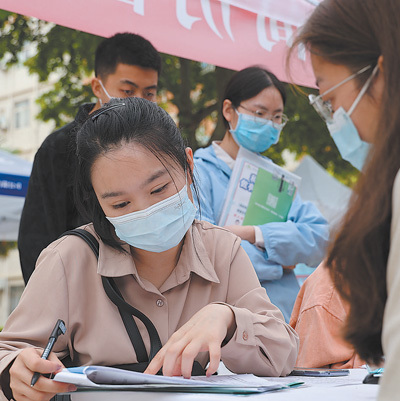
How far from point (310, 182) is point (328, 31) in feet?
18.0

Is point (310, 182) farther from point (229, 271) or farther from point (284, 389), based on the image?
point (284, 389)

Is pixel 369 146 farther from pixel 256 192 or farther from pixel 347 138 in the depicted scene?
pixel 256 192

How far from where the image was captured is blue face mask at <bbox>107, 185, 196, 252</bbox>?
1.84 m

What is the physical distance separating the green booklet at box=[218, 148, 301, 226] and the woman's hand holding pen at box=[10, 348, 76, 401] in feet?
5.74

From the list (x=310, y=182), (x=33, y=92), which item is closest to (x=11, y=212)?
(x=310, y=182)

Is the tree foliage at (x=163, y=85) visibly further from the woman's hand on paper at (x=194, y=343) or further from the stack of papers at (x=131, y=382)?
the stack of papers at (x=131, y=382)

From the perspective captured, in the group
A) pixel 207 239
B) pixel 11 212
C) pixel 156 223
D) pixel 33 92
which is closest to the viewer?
pixel 156 223

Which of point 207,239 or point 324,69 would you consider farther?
point 207,239

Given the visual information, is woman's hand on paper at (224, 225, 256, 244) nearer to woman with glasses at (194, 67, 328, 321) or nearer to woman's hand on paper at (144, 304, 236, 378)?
woman with glasses at (194, 67, 328, 321)

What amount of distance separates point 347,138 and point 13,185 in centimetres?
579

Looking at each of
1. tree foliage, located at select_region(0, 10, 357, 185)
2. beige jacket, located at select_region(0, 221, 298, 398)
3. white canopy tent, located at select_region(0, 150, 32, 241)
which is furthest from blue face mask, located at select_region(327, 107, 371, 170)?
tree foliage, located at select_region(0, 10, 357, 185)

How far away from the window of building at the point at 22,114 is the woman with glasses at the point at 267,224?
92.3 ft

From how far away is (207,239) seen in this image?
2.03 metres

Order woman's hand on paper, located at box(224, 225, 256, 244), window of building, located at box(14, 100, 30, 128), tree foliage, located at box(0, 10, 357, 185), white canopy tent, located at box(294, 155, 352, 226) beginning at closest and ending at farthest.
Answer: woman's hand on paper, located at box(224, 225, 256, 244) < white canopy tent, located at box(294, 155, 352, 226) < tree foliage, located at box(0, 10, 357, 185) < window of building, located at box(14, 100, 30, 128)
